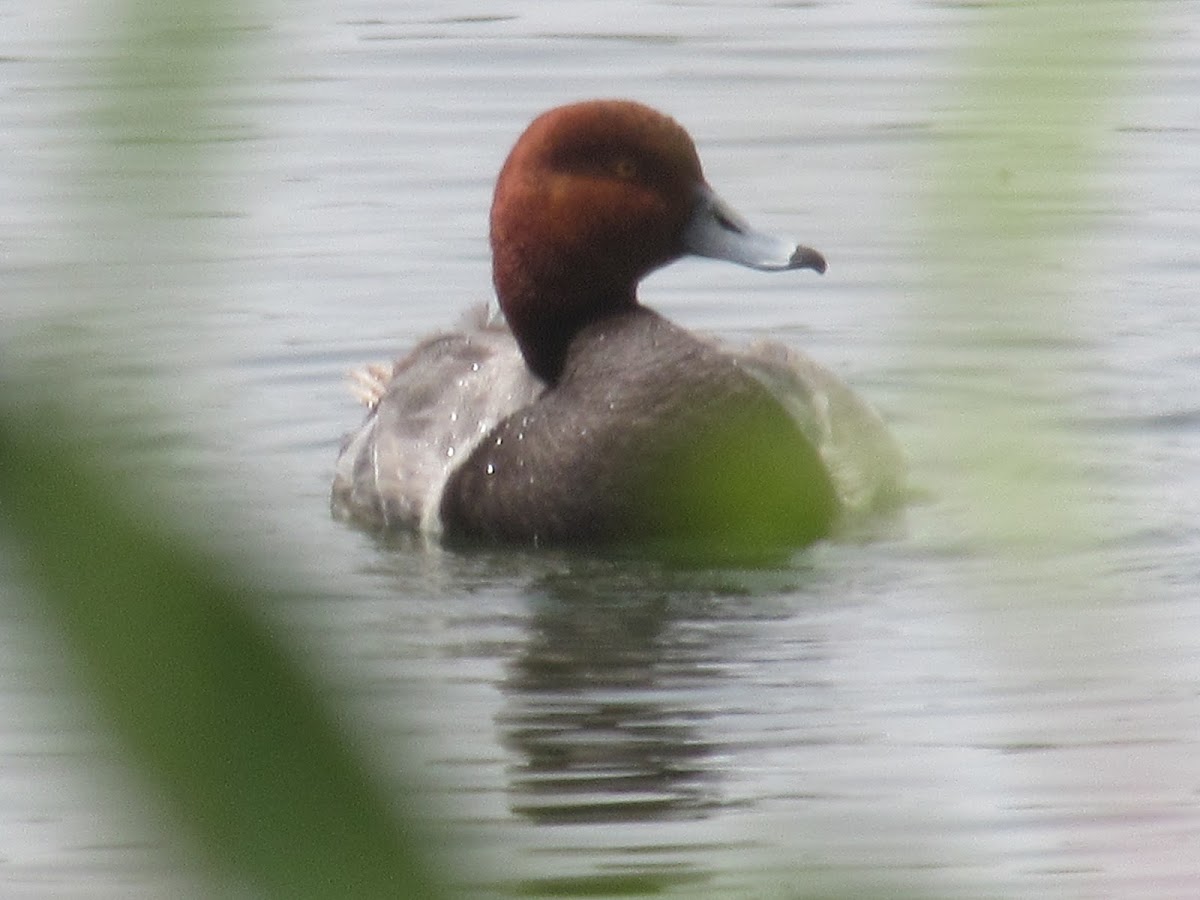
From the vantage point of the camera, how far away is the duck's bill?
23.7ft

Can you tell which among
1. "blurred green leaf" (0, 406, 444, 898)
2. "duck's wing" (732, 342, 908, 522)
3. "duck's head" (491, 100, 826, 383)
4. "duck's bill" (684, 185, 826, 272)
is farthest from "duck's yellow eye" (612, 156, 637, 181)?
"blurred green leaf" (0, 406, 444, 898)

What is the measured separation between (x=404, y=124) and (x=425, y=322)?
288cm

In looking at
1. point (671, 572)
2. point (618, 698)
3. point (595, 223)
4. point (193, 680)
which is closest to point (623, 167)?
point (595, 223)

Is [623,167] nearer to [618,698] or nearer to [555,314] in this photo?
[555,314]

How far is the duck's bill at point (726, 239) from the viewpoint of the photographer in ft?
23.7

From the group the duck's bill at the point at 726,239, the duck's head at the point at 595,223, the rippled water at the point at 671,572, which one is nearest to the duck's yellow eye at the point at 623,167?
the duck's head at the point at 595,223

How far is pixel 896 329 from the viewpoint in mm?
923

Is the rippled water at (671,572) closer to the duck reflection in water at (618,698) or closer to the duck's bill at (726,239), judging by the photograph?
the duck reflection in water at (618,698)

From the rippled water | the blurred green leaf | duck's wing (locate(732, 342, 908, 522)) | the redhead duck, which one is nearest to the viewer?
the blurred green leaf

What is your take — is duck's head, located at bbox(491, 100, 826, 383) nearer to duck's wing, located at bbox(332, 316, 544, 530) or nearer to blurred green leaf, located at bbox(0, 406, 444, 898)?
duck's wing, located at bbox(332, 316, 544, 530)

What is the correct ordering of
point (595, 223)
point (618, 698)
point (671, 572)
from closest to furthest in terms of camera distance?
point (618, 698) < point (671, 572) < point (595, 223)

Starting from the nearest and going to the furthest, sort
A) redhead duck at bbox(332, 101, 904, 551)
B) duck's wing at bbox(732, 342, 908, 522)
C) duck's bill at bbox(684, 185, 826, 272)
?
1. redhead duck at bbox(332, 101, 904, 551)
2. duck's wing at bbox(732, 342, 908, 522)
3. duck's bill at bbox(684, 185, 826, 272)

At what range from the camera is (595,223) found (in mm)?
7180

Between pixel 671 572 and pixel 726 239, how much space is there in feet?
4.36
